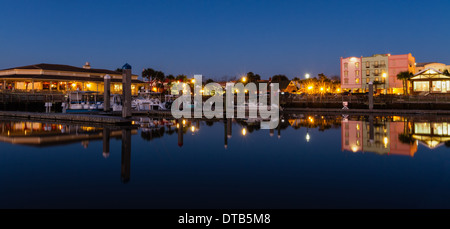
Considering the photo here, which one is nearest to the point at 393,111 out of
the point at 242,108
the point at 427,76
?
the point at 242,108

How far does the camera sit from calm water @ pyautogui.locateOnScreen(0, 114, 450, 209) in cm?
662

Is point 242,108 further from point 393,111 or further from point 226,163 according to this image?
point 226,163

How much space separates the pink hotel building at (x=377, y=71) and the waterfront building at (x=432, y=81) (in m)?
17.6

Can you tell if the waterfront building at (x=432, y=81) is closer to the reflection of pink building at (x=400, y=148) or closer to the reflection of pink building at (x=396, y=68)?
the reflection of pink building at (x=396, y=68)

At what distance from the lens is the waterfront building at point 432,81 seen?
56719 mm

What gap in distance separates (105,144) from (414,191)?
11311 millimetres

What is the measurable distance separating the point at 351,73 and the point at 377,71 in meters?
5.86

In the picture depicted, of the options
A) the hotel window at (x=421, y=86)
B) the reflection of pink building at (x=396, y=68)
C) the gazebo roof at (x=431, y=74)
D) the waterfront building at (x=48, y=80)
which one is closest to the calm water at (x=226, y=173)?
the gazebo roof at (x=431, y=74)

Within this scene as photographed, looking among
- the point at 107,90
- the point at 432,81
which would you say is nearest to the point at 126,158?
the point at 107,90

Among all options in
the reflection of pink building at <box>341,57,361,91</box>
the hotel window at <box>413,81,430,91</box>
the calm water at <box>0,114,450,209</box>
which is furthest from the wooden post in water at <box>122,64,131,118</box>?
the reflection of pink building at <box>341,57,361,91</box>

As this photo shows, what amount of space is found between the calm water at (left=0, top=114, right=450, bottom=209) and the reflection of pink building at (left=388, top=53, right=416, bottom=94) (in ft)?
232

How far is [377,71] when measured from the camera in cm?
8144

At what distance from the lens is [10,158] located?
11289 millimetres

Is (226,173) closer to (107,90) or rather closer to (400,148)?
(400,148)
